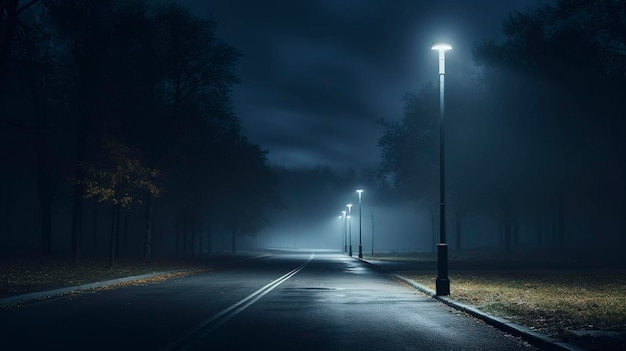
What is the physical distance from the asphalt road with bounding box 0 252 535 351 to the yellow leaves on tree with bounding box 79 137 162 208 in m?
10.00

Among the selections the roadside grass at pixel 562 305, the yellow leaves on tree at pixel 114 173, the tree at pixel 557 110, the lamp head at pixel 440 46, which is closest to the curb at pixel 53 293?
the yellow leaves on tree at pixel 114 173

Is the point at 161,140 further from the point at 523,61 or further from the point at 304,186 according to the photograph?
the point at 304,186

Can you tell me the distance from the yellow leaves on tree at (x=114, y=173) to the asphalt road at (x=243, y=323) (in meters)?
10.00

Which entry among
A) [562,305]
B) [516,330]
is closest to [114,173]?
[562,305]

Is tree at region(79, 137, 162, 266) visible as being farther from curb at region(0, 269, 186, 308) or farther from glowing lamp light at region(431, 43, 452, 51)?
glowing lamp light at region(431, 43, 452, 51)

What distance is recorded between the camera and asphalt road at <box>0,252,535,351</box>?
10.1m

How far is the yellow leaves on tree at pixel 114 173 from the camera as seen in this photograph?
94.1 feet

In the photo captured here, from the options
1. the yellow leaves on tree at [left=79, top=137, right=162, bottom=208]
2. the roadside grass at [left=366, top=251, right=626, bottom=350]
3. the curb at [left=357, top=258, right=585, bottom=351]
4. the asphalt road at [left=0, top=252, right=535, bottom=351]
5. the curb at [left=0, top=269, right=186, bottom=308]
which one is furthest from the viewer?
the yellow leaves on tree at [left=79, top=137, right=162, bottom=208]

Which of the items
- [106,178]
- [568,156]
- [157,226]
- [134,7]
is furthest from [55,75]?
[157,226]

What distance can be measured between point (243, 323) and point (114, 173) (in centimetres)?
1814

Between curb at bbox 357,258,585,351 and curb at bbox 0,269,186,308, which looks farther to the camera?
curb at bbox 0,269,186,308

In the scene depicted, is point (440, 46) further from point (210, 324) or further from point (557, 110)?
point (557, 110)

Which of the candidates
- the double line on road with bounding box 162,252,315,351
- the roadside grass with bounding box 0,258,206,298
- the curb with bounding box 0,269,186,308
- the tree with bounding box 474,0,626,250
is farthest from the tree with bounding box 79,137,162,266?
the tree with bounding box 474,0,626,250

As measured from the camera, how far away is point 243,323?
12.6 m
